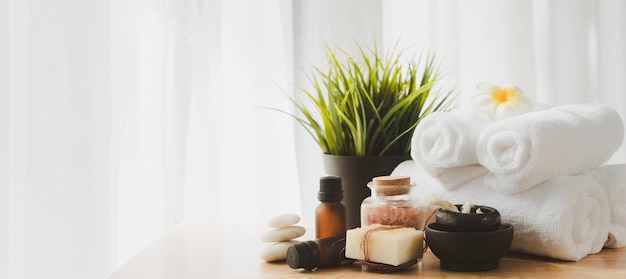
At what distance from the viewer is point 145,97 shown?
1528 mm

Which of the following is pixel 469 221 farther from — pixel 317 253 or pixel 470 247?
pixel 317 253

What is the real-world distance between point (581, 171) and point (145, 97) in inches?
36.1

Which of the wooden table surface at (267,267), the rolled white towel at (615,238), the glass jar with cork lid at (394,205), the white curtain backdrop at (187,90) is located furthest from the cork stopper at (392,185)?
the white curtain backdrop at (187,90)

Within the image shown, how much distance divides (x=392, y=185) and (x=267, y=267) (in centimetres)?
21

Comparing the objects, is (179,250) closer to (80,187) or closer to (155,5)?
(80,187)

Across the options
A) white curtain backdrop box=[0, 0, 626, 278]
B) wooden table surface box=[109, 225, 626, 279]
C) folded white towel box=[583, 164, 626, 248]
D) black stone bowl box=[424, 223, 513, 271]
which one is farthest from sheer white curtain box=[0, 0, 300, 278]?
folded white towel box=[583, 164, 626, 248]

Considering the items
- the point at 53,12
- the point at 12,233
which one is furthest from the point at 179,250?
the point at 53,12

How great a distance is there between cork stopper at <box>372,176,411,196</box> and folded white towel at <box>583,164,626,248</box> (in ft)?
0.91

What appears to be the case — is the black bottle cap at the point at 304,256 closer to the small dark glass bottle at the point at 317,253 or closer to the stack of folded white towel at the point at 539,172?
the small dark glass bottle at the point at 317,253

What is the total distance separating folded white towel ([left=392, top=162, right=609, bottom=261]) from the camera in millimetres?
933

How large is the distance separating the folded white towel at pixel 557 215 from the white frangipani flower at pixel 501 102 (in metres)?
0.14

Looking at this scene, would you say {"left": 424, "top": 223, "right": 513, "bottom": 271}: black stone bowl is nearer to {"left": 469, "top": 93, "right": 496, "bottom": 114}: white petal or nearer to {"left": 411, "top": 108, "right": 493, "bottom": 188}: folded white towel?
{"left": 411, "top": 108, "right": 493, "bottom": 188}: folded white towel

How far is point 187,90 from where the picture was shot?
5.22 feet

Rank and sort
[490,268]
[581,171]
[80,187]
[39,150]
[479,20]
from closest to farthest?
[490,268]
[581,171]
[39,150]
[80,187]
[479,20]
